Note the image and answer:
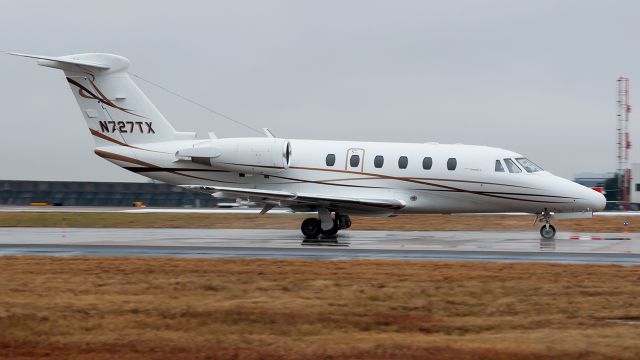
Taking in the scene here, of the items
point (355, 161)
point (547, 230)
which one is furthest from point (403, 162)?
point (547, 230)

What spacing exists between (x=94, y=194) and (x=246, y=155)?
3769cm

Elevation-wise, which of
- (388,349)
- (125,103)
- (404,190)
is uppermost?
(125,103)

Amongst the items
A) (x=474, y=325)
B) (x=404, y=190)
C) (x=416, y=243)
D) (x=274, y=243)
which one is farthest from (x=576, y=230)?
(x=474, y=325)

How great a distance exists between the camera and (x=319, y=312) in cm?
1227

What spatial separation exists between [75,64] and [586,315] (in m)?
21.6

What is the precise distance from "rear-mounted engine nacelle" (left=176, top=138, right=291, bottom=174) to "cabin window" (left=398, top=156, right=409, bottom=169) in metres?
3.69

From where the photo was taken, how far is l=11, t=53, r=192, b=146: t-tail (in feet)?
97.7

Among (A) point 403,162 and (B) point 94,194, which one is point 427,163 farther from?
(B) point 94,194

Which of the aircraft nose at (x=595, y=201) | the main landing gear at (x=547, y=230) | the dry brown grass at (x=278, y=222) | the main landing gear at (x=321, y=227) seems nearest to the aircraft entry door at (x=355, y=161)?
the main landing gear at (x=321, y=227)

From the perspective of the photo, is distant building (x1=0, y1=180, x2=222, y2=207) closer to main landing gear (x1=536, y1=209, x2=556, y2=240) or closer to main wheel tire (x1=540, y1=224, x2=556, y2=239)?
main landing gear (x1=536, y1=209, x2=556, y2=240)

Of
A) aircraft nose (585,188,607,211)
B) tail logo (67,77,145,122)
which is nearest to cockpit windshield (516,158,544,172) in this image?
aircraft nose (585,188,607,211)

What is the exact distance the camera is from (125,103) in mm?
29969

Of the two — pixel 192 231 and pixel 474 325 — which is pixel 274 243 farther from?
pixel 474 325

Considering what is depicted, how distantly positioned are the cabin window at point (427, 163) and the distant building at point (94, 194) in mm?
34174
